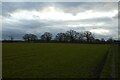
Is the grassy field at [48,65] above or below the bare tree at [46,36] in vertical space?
below

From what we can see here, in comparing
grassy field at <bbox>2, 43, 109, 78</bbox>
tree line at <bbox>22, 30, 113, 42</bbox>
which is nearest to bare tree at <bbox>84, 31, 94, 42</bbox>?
tree line at <bbox>22, 30, 113, 42</bbox>

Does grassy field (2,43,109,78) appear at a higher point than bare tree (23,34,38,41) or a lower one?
lower

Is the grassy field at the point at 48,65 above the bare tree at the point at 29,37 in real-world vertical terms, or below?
below

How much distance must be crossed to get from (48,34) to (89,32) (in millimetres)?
35149

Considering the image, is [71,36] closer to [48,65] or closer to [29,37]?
[29,37]

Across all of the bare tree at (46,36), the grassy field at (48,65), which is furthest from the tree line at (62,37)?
the grassy field at (48,65)

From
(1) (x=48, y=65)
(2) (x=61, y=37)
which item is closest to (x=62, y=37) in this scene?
(2) (x=61, y=37)

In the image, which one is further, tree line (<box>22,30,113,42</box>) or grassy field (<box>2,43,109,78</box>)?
tree line (<box>22,30,113,42</box>)

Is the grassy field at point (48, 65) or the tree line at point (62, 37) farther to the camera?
the tree line at point (62, 37)

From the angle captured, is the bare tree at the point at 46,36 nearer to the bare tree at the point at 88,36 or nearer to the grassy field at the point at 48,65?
the bare tree at the point at 88,36

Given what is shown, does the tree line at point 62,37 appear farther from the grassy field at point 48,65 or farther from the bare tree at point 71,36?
the grassy field at point 48,65

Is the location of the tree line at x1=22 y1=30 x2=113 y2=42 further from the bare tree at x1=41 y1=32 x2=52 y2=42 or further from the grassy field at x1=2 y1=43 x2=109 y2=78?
the grassy field at x1=2 y1=43 x2=109 y2=78

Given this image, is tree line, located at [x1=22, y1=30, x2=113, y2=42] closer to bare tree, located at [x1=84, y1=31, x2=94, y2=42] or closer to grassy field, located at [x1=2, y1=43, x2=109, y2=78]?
bare tree, located at [x1=84, y1=31, x2=94, y2=42]

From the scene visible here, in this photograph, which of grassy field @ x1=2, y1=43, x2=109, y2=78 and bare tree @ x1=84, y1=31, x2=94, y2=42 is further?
bare tree @ x1=84, y1=31, x2=94, y2=42
